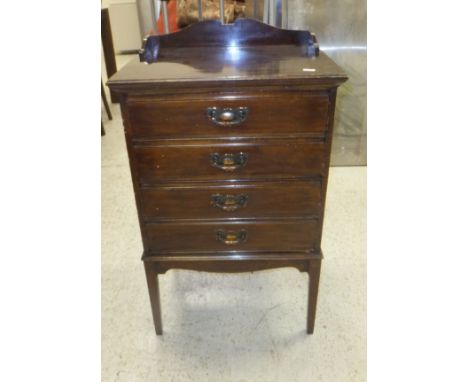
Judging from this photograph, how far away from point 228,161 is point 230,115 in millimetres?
125

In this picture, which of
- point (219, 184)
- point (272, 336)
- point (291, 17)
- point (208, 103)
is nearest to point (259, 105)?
point (208, 103)

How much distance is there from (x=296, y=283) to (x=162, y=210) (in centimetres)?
71

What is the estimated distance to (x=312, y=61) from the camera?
1006 mm

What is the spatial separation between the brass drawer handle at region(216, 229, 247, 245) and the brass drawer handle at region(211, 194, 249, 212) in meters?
0.08

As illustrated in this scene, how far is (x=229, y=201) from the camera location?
1.01m

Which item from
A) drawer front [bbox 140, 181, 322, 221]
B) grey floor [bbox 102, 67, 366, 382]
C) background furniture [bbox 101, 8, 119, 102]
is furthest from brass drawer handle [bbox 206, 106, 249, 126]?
background furniture [bbox 101, 8, 119, 102]

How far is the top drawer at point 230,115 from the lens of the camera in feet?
2.93

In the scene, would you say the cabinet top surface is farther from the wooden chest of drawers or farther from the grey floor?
the grey floor

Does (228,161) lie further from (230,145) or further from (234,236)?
(234,236)

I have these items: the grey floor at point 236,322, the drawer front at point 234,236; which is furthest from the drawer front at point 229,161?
the grey floor at point 236,322

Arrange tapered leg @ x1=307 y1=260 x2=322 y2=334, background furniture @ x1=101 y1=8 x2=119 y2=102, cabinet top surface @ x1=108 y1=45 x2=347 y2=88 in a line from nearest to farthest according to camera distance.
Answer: cabinet top surface @ x1=108 y1=45 x2=347 y2=88 < tapered leg @ x1=307 y1=260 x2=322 y2=334 < background furniture @ x1=101 y1=8 x2=119 y2=102

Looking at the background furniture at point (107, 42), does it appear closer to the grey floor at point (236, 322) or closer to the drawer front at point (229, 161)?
the grey floor at point (236, 322)

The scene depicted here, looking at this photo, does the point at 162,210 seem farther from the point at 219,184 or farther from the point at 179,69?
the point at 179,69

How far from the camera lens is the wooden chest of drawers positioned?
888 millimetres
